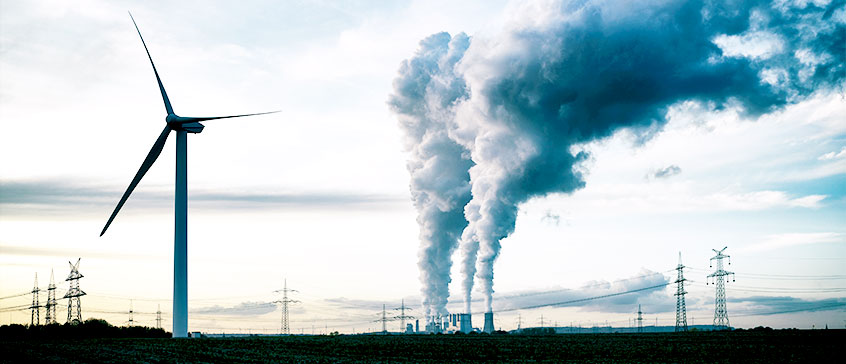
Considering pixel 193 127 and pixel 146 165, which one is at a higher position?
pixel 193 127

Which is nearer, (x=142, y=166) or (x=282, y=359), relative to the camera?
(x=282, y=359)

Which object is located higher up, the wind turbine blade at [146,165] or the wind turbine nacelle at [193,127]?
the wind turbine nacelle at [193,127]

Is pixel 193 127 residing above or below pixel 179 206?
above

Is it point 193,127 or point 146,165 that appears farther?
point 193,127

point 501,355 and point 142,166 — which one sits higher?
point 142,166

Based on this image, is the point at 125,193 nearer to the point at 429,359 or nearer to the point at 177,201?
the point at 177,201

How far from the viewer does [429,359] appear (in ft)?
307

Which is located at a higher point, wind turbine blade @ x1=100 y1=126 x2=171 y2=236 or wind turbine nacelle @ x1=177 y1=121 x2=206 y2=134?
wind turbine nacelle @ x1=177 y1=121 x2=206 y2=134

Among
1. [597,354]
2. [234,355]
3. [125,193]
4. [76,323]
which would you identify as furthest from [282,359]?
[76,323]

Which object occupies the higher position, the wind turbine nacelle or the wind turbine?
the wind turbine nacelle

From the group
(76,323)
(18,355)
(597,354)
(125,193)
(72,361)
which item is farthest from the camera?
(76,323)

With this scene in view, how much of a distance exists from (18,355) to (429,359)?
141 ft

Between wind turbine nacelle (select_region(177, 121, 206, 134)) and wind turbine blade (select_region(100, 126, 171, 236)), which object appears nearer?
wind turbine blade (select_region(100, 126, 171, 236))

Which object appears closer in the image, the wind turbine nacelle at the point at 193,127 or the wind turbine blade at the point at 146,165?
the wind turbine blade at the point at 146,165
